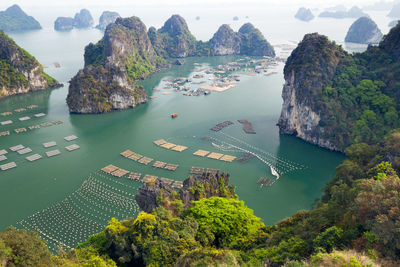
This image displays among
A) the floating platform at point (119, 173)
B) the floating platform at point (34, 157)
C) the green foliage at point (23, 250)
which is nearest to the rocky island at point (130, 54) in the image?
the floating platform at point (34, 157)

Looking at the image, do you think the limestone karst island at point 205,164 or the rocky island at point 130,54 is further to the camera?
the rocky island at point 130,54

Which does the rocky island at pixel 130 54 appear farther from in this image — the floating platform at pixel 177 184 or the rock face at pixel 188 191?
the rock face at pixel 188 191

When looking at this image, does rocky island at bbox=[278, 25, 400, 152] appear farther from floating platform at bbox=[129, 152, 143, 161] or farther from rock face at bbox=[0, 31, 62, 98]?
rock face at bbox=[0, 31, 62, 98]

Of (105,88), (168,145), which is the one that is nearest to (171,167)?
(168,145)

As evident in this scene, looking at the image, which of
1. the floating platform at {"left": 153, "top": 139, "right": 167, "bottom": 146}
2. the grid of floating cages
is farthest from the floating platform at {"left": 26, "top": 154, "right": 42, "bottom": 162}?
the floating platform at {"left": 153, "top": 139, "right": 167, "bottom": 146}

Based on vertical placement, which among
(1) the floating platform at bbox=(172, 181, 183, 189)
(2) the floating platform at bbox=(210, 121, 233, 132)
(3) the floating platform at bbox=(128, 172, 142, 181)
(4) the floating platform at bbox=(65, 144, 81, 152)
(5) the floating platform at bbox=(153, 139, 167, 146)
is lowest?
(1) the floating platform at bbox=(172, 181, 183, 189)

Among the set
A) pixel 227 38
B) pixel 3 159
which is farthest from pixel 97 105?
pixel 227 38

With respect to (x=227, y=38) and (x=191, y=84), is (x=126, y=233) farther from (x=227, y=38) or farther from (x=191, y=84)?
(x=227, y=38)
